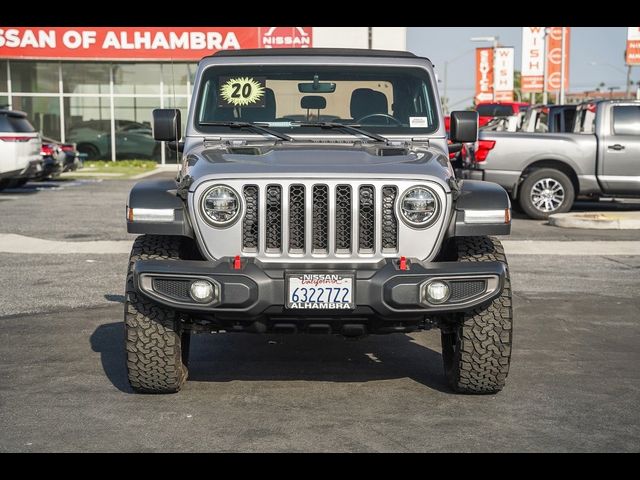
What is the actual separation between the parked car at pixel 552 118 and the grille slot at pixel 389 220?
12.4 meters

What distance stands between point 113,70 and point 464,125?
1138 inches

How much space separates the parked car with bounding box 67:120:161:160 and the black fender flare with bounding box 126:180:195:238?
2886cm

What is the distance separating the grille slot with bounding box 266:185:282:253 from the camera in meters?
5.55

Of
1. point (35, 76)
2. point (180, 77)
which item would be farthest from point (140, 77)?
point (35, 76)

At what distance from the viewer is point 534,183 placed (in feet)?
53.8

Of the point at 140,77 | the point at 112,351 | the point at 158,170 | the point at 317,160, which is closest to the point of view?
the point at 317,160

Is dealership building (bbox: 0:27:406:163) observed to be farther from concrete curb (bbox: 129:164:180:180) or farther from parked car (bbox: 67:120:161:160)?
concrete curb (bbox: 129:164:180:180)

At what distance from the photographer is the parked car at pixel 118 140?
34312 millimetres

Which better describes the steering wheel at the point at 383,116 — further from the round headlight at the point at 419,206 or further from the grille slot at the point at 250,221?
the grille slot at the point at 250,221

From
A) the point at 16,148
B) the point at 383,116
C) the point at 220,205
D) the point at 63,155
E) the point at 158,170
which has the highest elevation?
the point at 383,116

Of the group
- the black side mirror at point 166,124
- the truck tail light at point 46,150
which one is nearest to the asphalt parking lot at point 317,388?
the black side mirror at point 166,124

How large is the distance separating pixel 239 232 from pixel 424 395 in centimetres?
149

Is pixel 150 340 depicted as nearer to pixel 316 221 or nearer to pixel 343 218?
pixel 316 221
